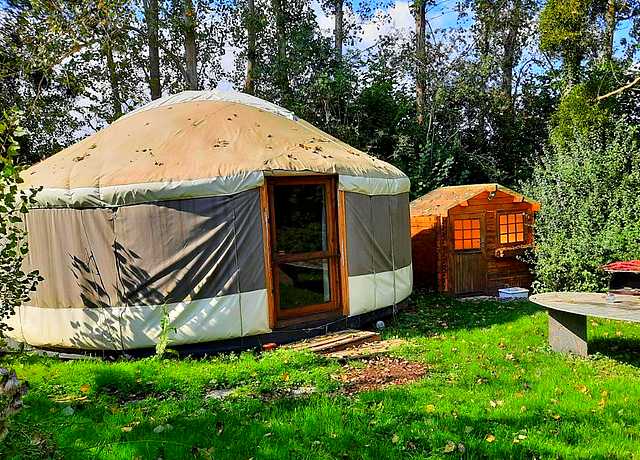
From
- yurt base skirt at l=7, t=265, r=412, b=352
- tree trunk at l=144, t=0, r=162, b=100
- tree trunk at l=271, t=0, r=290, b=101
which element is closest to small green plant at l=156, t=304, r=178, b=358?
yurt base skirt at l=7, t=265, r=412, b=352

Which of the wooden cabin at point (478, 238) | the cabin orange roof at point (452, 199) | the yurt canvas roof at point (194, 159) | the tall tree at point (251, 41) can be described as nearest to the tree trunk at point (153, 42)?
the tall tree at point (251, 41)

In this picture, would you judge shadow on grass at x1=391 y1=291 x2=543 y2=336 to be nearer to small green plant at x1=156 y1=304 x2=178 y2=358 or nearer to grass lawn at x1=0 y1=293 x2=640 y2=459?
grass lawn at x1=0 y1=293 x2=640 y2=459

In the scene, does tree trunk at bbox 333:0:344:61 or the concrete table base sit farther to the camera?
tree trunk at bbox 333:0:344:61

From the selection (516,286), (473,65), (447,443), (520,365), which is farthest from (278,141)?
(473,65)

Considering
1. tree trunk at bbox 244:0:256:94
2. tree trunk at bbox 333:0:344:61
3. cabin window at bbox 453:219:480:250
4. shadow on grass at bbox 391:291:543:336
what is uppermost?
tree trunk at bbox 333:0:344:61

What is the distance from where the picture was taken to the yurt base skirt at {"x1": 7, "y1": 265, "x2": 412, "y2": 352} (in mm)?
5281

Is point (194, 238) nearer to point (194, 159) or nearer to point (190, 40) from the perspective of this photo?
point (194, 159)

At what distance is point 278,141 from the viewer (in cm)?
600

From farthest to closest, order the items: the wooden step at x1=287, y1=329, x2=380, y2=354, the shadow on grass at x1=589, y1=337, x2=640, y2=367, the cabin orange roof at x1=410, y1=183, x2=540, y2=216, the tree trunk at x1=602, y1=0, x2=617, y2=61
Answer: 1. the tree trunk at x1=602, y1=0, x2=617, y2=61
2. the cabin orange roof at x1=410, y1=183, x2=540, y2=216
3. the wooden step at x1=287, y1=329, x2=380, y2=354
4. the shadow on grass at x1=589, y1=337, x2=640, y2=367

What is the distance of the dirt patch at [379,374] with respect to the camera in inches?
173

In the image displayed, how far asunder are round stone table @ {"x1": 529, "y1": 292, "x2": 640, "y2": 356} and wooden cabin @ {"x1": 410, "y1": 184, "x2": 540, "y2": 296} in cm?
296

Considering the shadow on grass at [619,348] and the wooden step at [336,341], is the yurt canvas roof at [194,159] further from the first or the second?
the shadow on grass at [619,348]

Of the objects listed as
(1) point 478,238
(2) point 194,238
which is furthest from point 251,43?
(2) point 194,238

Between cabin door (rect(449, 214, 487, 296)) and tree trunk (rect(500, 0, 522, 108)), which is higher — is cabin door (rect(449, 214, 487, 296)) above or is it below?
below
